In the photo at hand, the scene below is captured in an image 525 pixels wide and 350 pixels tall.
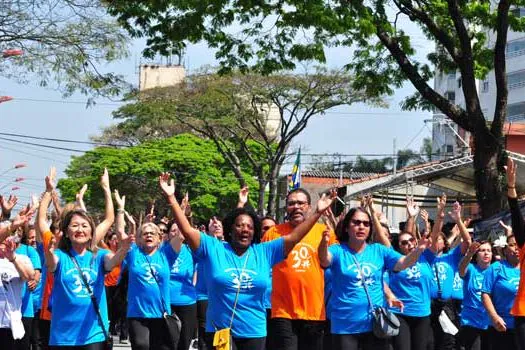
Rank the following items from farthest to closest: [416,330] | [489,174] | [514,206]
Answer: [489,174] → [416,330] → [514,206]

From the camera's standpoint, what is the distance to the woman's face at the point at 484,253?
1208 cm

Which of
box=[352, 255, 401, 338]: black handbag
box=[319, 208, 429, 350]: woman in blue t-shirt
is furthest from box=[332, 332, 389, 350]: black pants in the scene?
box=[352, 255, 401, 338]: black handbag

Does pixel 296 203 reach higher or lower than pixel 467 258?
higher

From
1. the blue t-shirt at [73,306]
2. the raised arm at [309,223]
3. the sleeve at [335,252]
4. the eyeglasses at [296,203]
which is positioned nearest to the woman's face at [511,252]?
the eyeglasses at [296,203]

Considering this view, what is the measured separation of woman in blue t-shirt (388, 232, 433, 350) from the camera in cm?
1071

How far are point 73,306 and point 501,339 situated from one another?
16.9 feet

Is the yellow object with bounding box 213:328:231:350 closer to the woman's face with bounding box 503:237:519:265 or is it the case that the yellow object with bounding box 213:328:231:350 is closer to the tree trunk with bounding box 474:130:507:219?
the woman's face with bounding box 503:237:519:265

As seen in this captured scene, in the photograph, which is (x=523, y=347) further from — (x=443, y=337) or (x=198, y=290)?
(x=198, y=290)

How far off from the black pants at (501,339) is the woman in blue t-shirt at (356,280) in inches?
113

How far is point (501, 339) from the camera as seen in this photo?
11.3m

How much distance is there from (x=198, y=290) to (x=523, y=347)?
218 inches

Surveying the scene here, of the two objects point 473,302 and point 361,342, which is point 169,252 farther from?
point 473,302

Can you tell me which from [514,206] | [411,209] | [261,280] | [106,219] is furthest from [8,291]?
[514,206]

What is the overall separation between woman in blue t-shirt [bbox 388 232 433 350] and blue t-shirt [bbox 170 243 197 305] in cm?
246
